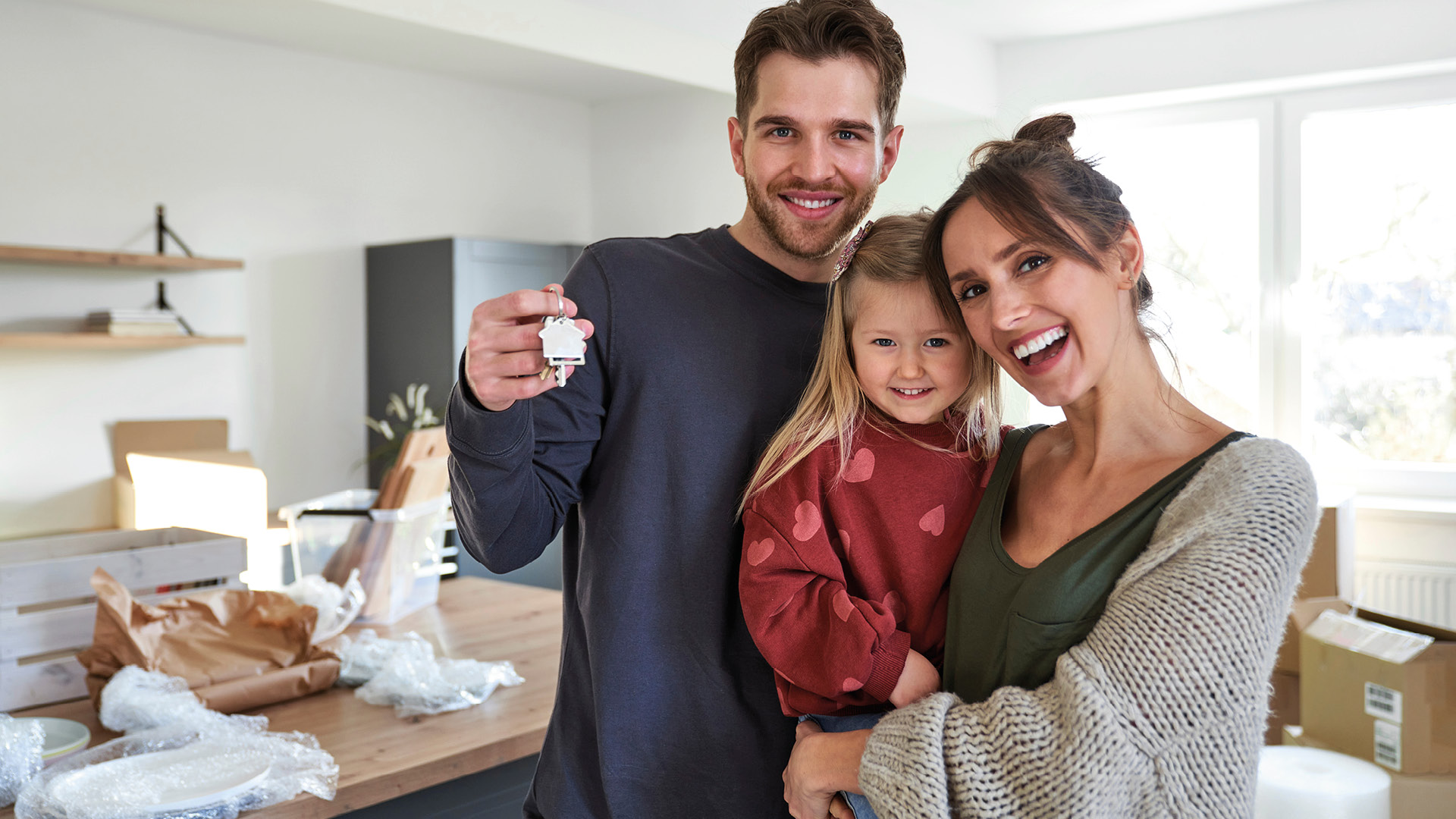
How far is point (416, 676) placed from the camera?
175 centimetres

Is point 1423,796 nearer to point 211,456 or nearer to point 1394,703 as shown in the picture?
point 1394,703

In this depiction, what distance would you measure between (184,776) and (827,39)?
1.28 metres

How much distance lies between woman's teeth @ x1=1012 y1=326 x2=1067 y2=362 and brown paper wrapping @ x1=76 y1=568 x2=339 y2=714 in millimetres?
1368

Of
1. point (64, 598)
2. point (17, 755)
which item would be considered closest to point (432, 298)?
point (64, 598)

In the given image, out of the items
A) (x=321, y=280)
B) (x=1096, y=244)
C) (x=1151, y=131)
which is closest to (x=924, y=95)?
(x=1151, y=131)

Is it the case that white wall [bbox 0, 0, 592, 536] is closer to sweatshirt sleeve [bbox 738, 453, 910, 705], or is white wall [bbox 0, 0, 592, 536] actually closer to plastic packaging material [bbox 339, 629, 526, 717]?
plastic packaging material [bbox 339, 629, 526, 717]

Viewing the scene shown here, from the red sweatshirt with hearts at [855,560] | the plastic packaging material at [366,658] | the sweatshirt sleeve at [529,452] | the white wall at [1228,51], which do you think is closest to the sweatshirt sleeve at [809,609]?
the red sweatshirt with hearts at [855,560]

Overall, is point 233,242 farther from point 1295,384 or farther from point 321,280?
point 1295,384

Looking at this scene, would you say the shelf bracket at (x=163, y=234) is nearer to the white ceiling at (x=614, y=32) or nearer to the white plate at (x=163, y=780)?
the white ceiling at (x=614, y=32)

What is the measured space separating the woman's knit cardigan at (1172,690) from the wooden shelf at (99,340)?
3785 millimetres

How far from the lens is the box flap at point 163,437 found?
4059 mm

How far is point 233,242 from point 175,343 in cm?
62

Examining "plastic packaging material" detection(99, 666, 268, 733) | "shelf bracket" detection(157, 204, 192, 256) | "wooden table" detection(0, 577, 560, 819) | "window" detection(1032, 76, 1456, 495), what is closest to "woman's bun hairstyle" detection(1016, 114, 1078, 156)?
"wooden table" detection(0, 577, 560, 819)

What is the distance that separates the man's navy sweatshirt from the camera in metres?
1.22
